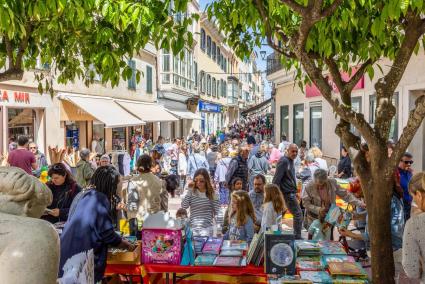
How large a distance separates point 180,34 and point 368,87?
10526 millimetres

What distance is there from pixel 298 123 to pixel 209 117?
27.7 m

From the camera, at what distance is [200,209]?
24.0 ft

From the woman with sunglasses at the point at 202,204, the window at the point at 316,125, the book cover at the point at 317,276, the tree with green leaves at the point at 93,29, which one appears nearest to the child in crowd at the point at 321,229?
the woman with sunglasses at the point at 202,204

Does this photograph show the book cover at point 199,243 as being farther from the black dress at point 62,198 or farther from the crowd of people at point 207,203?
the black dress at point 62,198

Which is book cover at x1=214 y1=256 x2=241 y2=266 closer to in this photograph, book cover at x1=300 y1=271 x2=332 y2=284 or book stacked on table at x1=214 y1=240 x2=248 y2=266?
book stacked on table at x1=214 y1=240 x2=248 y2=266

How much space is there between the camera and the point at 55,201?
6488mm

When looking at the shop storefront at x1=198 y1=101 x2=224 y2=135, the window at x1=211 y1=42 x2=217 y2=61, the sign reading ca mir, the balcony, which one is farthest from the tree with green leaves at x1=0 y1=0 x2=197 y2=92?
the window at x1=211 y1=42 x2=217 y2=61

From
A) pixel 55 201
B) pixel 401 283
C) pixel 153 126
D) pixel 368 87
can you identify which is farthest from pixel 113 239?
pixel 153 126

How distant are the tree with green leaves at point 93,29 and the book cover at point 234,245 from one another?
231cm

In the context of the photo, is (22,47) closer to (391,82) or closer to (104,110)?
(391,82)

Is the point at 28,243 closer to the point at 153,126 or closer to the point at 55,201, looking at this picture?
the point at 55,201

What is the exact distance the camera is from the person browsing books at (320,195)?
7328mm

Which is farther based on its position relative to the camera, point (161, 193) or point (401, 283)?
point (161, 193)

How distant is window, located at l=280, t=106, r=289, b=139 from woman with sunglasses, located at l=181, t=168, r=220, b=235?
19544mm
